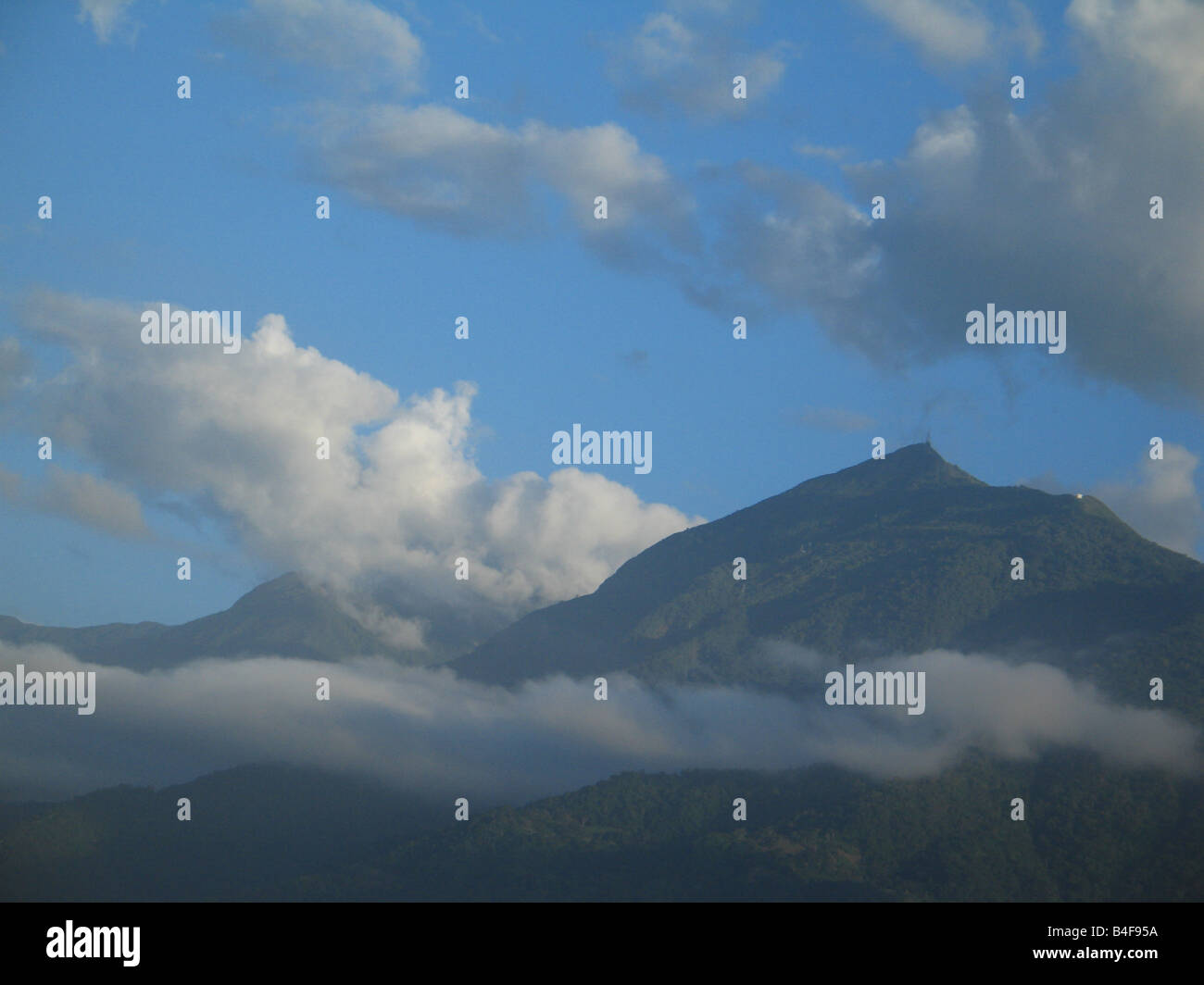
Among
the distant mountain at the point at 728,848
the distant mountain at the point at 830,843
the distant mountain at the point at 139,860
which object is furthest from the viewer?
the distant mountain at the point at 139,860

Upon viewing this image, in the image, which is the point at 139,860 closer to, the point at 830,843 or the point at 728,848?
the point at 728,848

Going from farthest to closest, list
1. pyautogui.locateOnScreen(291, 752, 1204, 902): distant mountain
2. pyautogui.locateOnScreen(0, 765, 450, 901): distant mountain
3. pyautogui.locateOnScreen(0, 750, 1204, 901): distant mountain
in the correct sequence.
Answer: pyautogui.locateOnScreen(0, 765, 450, 901): distant mountain
pyautogui.locateOnScreen(0, 750, 1204, 901): distant mountain
pyautogui.locateOnScreen(291, 752, 1204, 902): distant mountain

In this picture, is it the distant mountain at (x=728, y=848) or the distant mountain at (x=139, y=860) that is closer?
the distant mountain at (x=728, y=848)

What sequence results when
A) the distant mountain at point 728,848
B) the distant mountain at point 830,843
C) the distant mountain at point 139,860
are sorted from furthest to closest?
the distant mountain at point 139,860, the distant mountain at point 728,848, the distant mountain at point 830,843

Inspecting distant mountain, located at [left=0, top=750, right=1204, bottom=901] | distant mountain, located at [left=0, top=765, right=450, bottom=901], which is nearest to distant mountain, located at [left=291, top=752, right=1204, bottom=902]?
distant mountain, located at [left=0, top=750, right=1204, bottom=901]

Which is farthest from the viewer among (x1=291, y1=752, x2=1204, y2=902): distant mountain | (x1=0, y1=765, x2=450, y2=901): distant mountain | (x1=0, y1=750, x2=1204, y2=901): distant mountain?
(x1=0, y1=765, x2=450, y2=901): distant mountain

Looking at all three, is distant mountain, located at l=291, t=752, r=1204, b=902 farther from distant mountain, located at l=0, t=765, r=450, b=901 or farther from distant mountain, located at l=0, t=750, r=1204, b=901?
distant mountain, located at l=0, t=765, r=450, b=901

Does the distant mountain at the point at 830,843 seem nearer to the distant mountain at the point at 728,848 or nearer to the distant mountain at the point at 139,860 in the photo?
the distant mountain at the point at 728,848

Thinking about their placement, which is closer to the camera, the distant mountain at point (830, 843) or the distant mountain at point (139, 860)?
the distant mountain at point (830, 843)

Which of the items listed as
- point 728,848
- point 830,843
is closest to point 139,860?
point 728,848

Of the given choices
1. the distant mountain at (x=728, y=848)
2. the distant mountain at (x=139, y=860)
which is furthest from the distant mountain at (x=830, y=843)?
the distant mountain at (x=139, y=860)

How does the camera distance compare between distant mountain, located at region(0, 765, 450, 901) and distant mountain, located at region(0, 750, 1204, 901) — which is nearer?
distant mountain, located at region(0, 750, 1204, 901)
